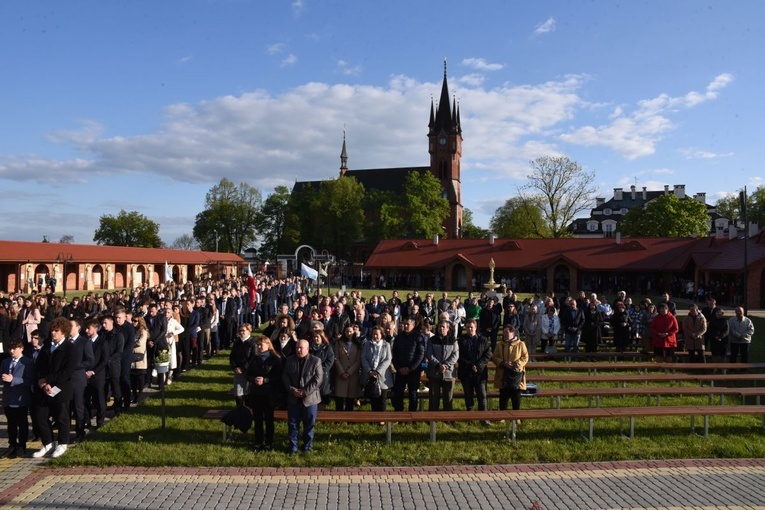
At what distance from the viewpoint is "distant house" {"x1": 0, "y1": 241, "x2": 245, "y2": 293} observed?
39031 mm

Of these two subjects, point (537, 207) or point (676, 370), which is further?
point (537, 207)

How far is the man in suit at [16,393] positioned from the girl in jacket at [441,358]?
566 centimetres

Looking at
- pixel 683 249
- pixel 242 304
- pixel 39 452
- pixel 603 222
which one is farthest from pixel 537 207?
pixel 39 452

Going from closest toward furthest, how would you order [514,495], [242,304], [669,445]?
[514,495] → [669,445] → [242,304]

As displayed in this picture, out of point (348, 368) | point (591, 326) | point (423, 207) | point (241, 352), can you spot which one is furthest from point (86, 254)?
point (348, 368)

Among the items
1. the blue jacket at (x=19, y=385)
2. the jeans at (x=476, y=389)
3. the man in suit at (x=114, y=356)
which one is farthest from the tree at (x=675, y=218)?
the blue jacket at (x=19, y=385)

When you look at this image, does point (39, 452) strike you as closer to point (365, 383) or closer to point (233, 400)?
point (233, 400)

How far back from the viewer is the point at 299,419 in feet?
25.0

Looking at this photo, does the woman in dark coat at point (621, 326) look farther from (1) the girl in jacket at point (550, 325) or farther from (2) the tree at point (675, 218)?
(2) the tree at point (675, 218)

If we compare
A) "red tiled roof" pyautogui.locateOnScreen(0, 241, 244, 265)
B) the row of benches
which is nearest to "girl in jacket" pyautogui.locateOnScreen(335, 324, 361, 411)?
the row of benches

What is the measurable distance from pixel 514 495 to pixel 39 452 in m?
6.18

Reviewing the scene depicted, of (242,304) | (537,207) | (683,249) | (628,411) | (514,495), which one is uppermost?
(537,207)

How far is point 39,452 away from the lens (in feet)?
24.7

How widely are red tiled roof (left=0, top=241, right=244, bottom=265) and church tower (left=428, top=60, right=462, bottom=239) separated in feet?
115
